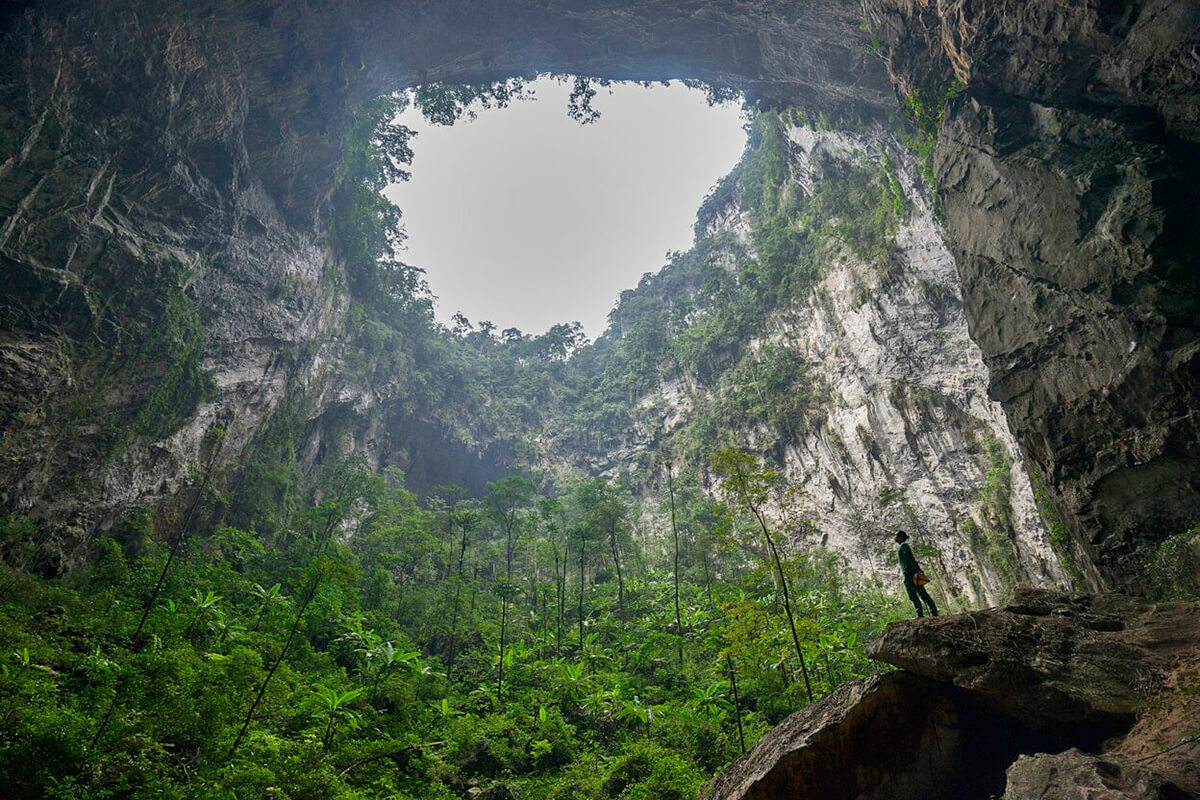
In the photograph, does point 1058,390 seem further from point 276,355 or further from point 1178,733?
point 276,355

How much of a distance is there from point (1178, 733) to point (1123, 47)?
1040 cm

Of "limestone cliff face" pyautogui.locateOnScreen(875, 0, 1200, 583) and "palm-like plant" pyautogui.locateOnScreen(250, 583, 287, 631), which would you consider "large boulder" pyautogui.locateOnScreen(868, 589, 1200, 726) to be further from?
"palm-like plant" pyautogui.locateOnScreen(250, 583, 287, 631)

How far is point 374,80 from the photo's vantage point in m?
21.0

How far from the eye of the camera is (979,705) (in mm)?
5707

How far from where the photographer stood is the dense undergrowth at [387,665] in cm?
543

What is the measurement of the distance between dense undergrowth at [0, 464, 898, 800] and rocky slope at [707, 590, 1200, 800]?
1.76m

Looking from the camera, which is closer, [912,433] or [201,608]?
[201,608]

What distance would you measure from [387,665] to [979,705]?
11.1 meters

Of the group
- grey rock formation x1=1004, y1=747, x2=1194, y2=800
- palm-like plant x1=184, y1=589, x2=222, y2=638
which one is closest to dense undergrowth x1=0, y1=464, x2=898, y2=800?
palm-like plant x1=184, y1=589, x2=222, y2=638

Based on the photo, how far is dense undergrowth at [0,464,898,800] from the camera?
5426mm

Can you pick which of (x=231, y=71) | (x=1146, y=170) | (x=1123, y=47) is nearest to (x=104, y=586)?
(x=231, y=71)

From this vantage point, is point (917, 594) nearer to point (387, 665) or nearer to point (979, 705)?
point (979, 705)

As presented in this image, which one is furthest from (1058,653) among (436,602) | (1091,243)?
(436,602)

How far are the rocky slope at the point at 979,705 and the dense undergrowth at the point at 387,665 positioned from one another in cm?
176
